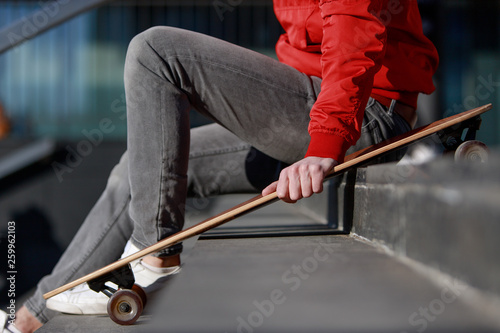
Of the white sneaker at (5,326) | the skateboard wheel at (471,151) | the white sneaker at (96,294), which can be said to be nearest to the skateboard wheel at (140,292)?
the white sneaker at (96,294)

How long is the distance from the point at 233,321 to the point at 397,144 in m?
0.61

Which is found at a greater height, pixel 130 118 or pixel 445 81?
pixel 130 118

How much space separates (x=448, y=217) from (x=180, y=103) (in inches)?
29.2

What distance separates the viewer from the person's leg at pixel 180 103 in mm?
1166

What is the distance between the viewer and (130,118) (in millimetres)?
1189

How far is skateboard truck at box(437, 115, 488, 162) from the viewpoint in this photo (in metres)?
1.12

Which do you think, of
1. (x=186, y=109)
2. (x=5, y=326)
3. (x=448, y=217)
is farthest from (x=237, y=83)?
(x=5, y=326)

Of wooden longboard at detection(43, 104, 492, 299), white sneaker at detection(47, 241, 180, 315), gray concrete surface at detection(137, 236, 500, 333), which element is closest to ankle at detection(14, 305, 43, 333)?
white sneaker at detection(47, 241, 180, 315)

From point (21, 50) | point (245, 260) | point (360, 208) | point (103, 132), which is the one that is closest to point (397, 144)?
point (360, 208)

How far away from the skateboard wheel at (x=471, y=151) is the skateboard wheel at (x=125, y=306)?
757 mm

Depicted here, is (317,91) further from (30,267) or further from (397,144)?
(30,267)

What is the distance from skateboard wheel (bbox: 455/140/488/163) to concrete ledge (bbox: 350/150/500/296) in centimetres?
25

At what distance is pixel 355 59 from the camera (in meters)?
1.07

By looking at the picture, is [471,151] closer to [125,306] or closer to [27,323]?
[125,306]
